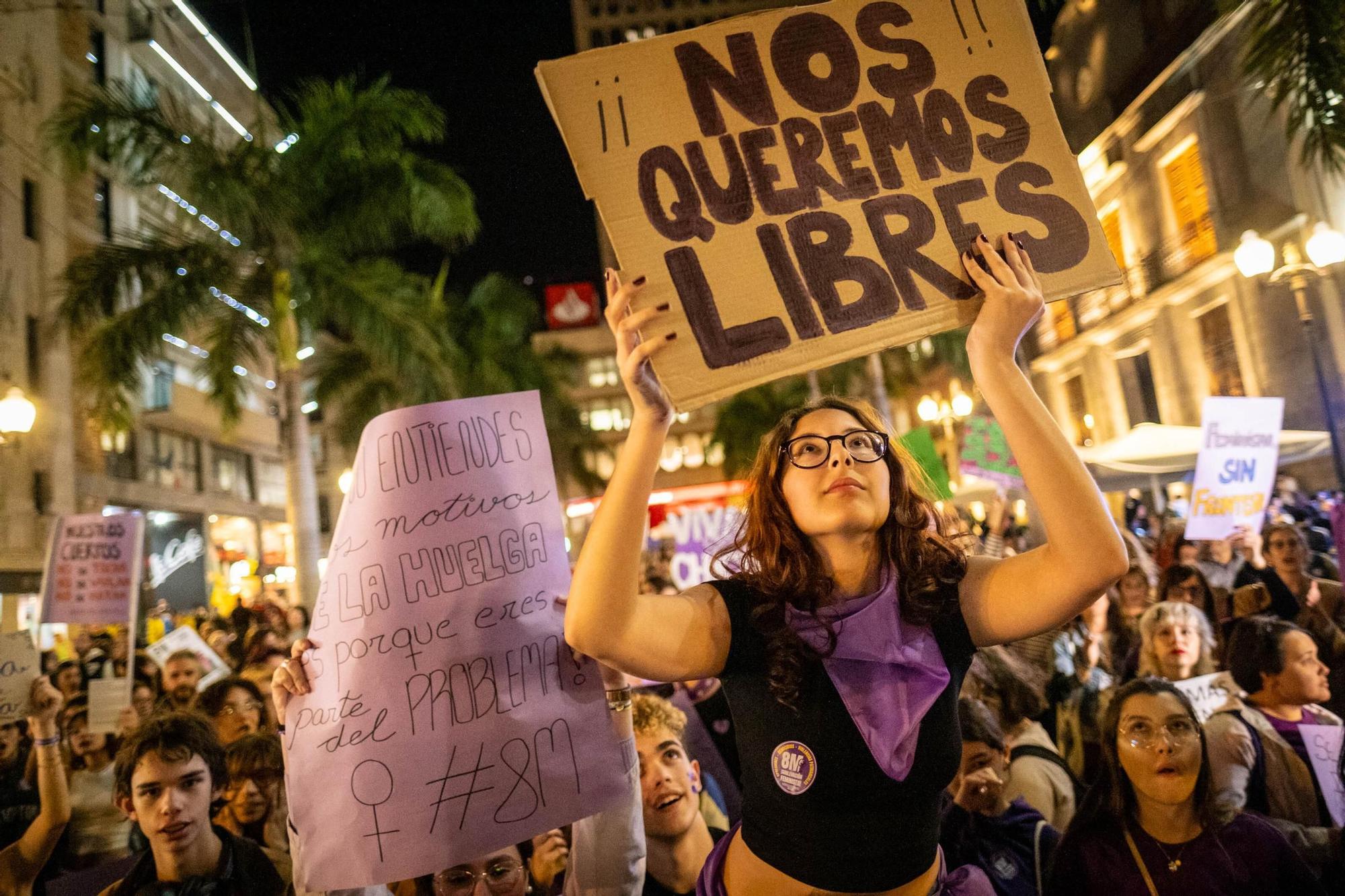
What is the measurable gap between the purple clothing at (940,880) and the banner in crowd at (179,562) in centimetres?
3118

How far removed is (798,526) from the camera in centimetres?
213

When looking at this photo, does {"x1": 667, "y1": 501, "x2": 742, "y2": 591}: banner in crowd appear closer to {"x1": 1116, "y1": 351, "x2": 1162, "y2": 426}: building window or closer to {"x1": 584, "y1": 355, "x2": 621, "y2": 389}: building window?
{"x1": 1116, "y1": 351, "x2": 1162, "y2": 426}: building window

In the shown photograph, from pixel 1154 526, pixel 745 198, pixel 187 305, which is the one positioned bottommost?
pixel 1154 526

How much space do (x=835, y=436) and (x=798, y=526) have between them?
224 mm

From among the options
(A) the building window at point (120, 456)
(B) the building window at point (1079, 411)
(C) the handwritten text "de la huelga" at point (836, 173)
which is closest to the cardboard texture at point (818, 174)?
(C) the handwritten text "de la huelga" at point (836, 173)

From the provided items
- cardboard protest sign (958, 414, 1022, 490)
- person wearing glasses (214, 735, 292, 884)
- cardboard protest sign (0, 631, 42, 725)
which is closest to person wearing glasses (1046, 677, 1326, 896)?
person wearing glasses (214, 735, 292, 884)

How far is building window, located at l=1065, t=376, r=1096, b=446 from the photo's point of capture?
1239 inches

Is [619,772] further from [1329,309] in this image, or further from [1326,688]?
[1329,309]

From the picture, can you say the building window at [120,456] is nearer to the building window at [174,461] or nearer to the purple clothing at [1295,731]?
the building window at [174,461]

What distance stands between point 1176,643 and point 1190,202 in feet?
78.2

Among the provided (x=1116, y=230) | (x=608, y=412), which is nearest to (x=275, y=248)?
(x=1116, y=230)

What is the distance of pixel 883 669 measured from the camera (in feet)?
6.27

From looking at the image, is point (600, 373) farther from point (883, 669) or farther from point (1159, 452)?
point (883, 669)

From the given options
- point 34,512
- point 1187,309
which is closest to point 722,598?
point 34,512
